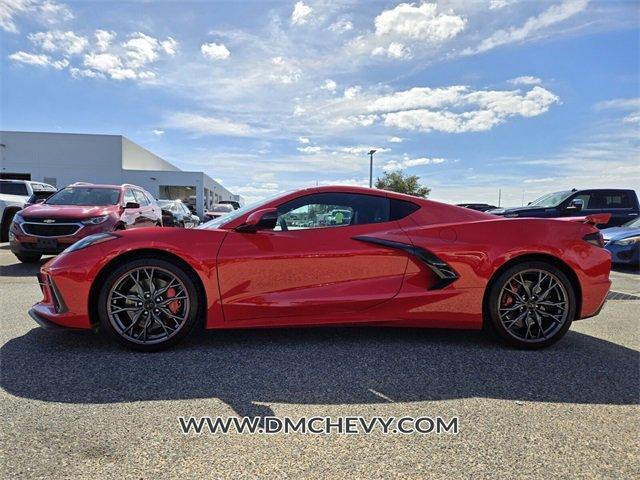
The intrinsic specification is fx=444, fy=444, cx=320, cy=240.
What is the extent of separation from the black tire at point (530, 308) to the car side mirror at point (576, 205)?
8.71 meters

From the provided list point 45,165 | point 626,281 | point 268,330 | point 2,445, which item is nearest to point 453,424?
point 268,330

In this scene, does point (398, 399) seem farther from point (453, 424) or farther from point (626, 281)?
point (626, 281)

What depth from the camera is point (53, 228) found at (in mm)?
7180

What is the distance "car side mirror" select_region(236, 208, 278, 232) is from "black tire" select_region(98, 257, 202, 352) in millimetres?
539

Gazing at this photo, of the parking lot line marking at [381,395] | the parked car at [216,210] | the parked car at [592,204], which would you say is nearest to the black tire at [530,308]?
the parking lot line marking at [381,395]

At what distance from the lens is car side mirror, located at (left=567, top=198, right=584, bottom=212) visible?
10977 millimetres

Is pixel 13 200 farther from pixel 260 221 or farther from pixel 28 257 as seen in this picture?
pixel 260 221

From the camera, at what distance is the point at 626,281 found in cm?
723

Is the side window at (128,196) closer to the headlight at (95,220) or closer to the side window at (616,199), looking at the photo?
the headlight at (95,220)

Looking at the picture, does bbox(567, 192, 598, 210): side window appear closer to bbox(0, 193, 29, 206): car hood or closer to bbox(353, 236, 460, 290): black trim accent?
bbox(353, 236, 460, 290): black trim accent

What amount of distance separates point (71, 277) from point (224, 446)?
72.7 inches

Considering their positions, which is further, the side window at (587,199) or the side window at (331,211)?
the side window at (587,199)

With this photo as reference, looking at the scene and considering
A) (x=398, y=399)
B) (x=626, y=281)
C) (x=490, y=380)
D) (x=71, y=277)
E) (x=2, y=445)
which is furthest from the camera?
(x=626, y=281)

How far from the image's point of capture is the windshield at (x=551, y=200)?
37.7ft
